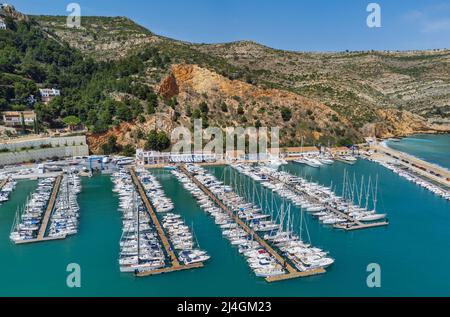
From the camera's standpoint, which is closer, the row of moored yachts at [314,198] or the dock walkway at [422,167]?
the row of moored yachts at [314,198]

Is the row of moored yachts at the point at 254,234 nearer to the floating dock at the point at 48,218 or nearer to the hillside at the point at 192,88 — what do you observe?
the floating dock at the point at 48,218

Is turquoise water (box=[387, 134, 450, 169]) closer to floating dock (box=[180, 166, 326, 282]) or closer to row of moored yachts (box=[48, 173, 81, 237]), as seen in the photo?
floating dock (box=[180, 166, 326, 282])

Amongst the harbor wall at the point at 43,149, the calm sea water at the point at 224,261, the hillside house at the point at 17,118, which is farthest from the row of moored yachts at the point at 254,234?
the hillside house at the point at 17,118

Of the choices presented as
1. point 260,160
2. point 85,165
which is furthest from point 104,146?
point 260,160

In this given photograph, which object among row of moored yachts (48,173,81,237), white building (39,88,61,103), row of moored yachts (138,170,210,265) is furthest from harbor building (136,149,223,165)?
white building (39,88,61,103)

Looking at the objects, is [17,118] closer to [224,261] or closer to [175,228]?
[175,228]

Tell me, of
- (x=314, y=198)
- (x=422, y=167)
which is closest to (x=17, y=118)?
(x=314, y=198)
